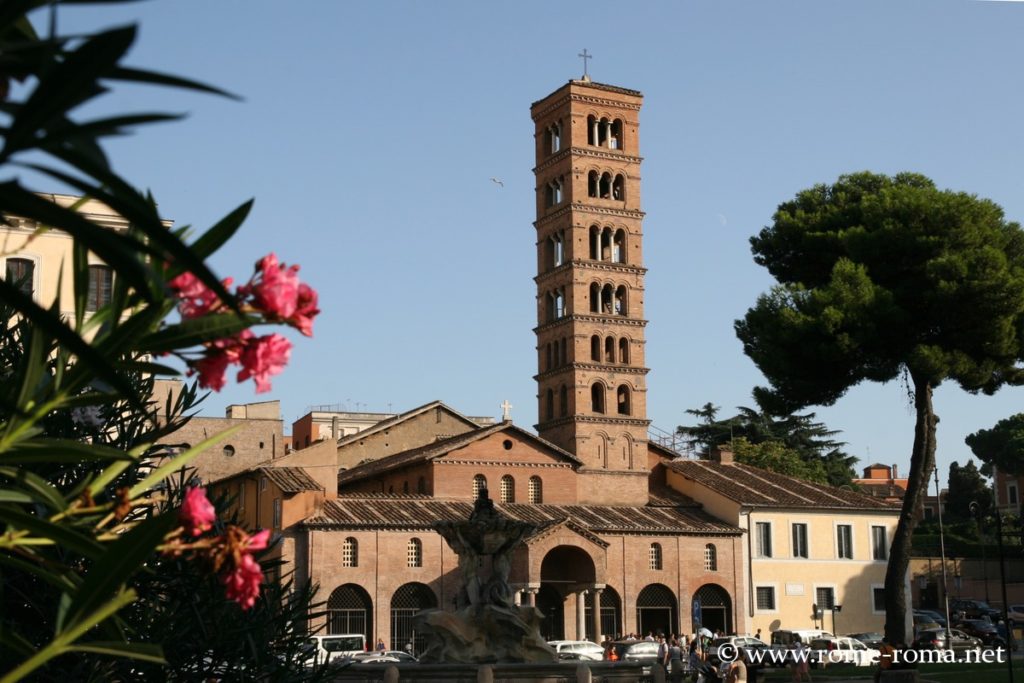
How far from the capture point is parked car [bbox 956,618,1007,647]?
52.1m

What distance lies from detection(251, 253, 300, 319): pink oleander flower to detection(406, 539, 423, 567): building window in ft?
150

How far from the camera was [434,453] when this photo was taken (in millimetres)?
51969

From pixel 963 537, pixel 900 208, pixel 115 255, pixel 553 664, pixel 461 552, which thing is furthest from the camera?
pixel 963 537

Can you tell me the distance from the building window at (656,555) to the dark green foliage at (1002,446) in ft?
169

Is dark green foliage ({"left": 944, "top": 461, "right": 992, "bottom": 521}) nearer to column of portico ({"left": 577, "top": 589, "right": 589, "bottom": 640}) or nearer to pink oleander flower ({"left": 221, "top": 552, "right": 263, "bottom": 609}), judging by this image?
column of portico ({"left": 577, "top": 589, "right": 589, "bottom": 640})

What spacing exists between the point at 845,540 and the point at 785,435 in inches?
1268

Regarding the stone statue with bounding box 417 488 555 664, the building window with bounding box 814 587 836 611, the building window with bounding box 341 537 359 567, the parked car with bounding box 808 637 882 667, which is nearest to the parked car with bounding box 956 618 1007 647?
the building window with bounding box 814 587 836 611

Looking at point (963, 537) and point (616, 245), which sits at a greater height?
point (616, 245)

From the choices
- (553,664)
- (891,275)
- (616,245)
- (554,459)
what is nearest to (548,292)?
(616,245)

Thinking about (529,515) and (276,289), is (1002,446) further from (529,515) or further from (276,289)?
(276,289)

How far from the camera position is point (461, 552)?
23.2m

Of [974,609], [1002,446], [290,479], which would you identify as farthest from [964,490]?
[290,479]

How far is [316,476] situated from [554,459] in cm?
1036

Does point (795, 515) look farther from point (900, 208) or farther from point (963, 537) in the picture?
point (963, 537)
